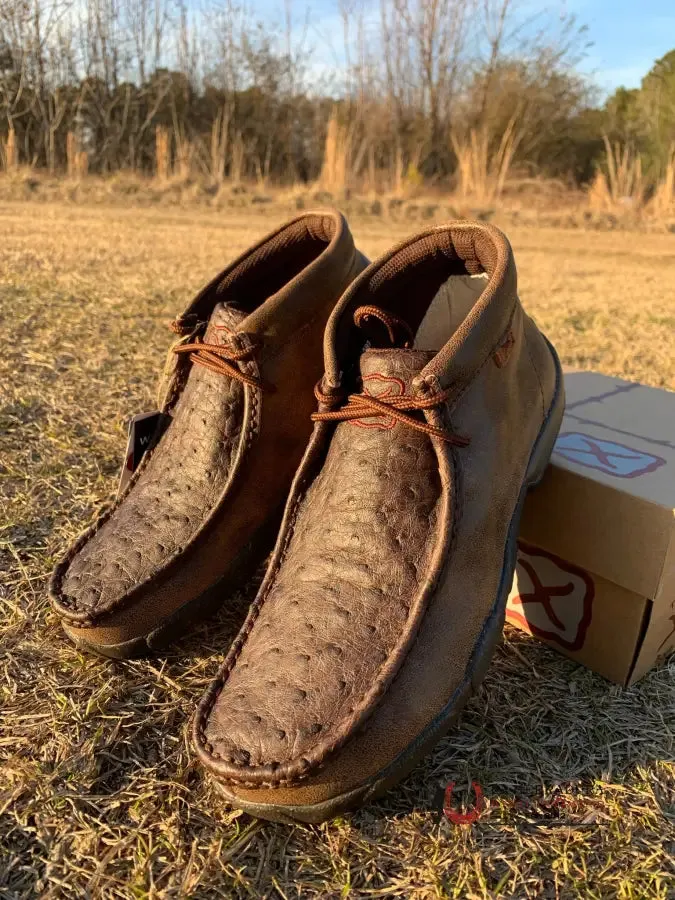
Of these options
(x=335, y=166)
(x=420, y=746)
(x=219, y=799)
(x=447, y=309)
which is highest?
(x=335, y=166)

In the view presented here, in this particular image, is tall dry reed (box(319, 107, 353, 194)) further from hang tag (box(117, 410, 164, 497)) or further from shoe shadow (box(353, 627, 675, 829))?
shoe shadow (box(353, 627, 675, 829))

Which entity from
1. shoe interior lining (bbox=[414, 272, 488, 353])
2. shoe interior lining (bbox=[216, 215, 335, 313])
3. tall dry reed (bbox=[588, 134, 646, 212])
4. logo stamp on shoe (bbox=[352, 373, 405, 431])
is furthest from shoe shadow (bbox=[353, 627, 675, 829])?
tall dry reed (bbox=[588, 134, 646, 212])

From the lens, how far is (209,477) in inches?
51.2

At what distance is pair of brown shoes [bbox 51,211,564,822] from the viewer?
92 cm

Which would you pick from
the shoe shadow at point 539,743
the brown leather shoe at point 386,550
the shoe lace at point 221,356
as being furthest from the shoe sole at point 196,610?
the shoe shadow at point 539,743

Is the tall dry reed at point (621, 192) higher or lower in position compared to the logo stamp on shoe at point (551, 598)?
higher

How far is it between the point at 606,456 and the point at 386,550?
598mm

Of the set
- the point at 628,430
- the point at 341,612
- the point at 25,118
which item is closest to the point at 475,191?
the point at 25,118

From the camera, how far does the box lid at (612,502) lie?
120 cm

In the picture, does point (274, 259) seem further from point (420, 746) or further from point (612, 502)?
point (420, 746)

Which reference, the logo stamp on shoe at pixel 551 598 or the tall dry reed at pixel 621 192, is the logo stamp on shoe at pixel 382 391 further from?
the tall dry reed at pixel 621 192

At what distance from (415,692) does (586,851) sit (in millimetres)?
306

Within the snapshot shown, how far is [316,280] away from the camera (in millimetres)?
1358

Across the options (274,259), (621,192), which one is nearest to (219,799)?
(274,259)
